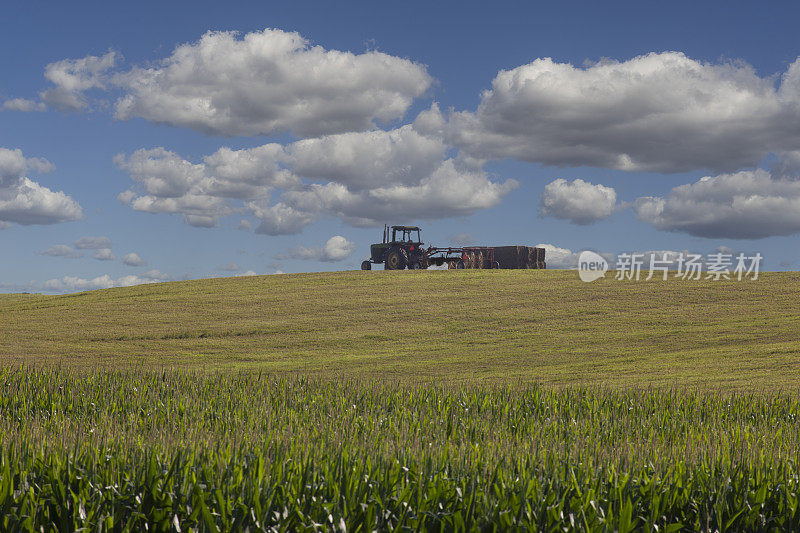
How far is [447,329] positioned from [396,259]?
17094 mm

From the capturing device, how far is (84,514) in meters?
4.58

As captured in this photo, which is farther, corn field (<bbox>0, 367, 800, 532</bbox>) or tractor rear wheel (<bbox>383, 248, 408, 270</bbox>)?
tractor rear wheel (<bbox>383, 248, 408, 270</bbox>)

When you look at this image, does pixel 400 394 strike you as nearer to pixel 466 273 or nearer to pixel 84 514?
pixel 84 514

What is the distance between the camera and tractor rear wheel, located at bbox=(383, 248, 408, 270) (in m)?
41.0

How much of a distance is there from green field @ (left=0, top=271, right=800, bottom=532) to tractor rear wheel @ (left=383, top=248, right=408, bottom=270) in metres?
12.6

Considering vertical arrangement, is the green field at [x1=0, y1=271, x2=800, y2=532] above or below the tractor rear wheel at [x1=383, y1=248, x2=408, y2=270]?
below

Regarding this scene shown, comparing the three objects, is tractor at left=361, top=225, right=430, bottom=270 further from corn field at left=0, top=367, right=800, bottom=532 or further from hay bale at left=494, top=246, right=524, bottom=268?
corn field at left=0, top=367, right=800, bottom=532

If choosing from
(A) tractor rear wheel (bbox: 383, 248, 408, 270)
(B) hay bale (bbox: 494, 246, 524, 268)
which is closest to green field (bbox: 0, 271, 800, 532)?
(A) tractor rear wheel (bbox: 383, 248, 408, 270)

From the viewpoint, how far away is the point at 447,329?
24453mm

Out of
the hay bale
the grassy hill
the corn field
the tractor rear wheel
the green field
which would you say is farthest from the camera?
the hay bale

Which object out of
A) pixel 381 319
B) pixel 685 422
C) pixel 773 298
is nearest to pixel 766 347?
pixel 773 298

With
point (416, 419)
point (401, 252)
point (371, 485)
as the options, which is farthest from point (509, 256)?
point (371, 485)

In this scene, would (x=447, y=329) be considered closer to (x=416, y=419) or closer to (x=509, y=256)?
(x=416, y=419)

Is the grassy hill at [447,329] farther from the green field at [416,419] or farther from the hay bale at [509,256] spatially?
the hay bale at [509,256]
